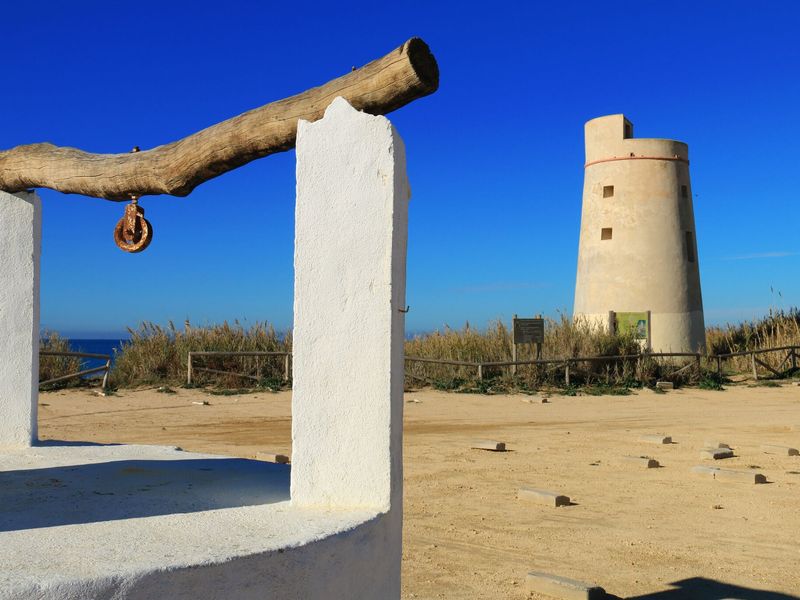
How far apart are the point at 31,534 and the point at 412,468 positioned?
19.5ft

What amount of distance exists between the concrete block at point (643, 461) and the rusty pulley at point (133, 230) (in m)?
6.49

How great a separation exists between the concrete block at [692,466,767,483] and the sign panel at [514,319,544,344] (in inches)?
389

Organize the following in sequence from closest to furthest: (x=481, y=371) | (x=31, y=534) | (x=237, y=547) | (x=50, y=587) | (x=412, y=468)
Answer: (x=50, y=587)
(x=237, y=547)
(x=31, y=534)
(x=412, y=468)
(x=481, y=371)

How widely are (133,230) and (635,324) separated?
19.6 m

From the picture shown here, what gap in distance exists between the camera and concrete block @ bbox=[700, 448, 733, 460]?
10148 millimetres

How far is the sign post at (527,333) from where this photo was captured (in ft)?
62.4

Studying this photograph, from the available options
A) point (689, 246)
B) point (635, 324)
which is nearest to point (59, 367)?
point (635, 324)

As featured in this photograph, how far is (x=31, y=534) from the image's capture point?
12.7ft

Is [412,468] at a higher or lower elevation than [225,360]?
lower

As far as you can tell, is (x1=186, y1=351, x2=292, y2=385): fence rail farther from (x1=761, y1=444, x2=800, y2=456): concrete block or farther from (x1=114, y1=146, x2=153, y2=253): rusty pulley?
(x1=114, y1=146, x2=153, y2=253): rusty pulley

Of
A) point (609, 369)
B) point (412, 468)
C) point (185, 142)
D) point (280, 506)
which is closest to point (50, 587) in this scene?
point (280, 506)

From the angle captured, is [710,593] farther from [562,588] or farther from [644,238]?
[644,238]

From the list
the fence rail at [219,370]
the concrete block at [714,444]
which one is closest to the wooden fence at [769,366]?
the concrete block at [714,444]

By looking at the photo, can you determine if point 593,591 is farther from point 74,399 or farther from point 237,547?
point 74,399
